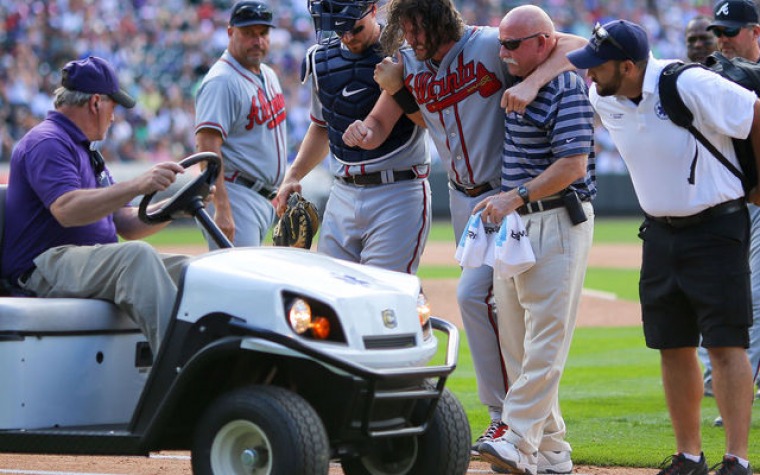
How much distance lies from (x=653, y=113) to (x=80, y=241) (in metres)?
2.45

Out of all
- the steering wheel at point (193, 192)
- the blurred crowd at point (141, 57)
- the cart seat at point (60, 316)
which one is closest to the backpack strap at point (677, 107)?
the steering wheel at point (193, 192)

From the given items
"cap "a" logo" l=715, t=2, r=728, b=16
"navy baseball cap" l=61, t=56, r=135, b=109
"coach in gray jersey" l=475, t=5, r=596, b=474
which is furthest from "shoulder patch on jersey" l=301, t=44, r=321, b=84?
"cap "a" logo" l=715, t=2, r=728, b=16

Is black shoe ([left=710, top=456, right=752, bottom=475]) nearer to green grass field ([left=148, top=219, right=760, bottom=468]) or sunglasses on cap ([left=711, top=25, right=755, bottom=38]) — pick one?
green grass field ([left=148, top=219, right=760, bottom=468])

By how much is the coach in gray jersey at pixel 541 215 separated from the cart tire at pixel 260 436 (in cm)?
140

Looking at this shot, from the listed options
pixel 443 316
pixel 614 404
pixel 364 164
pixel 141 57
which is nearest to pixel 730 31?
pixel 364 164

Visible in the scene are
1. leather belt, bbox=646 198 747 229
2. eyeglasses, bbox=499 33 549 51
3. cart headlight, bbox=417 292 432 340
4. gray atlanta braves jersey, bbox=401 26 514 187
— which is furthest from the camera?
gray atlanta braves jersey, bbox=401 26 514 187

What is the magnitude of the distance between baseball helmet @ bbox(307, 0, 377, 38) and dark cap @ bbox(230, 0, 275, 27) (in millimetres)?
1430

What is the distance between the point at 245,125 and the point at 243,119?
4 cm

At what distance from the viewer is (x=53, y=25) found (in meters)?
30.0

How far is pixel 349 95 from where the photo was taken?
6.67 meters

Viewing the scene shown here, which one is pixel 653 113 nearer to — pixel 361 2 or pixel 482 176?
pixel 482 176

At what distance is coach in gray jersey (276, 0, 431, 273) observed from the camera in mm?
6535

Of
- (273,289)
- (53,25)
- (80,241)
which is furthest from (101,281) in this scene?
(53,25)

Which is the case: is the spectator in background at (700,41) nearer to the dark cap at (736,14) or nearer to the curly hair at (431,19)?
the dark cap at (736,14)
